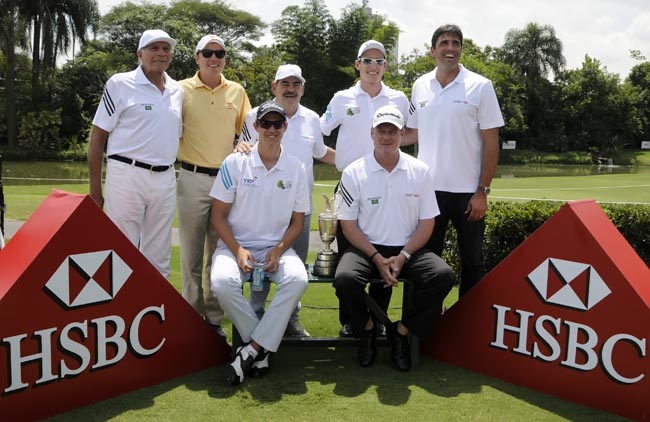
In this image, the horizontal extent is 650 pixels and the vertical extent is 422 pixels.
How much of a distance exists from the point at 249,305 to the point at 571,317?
1.95 m

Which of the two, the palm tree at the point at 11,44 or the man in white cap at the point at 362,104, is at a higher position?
the palm tree at the point at 11,44

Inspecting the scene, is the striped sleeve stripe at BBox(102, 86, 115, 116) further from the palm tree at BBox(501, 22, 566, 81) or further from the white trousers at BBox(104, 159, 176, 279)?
the palm tree at BBox(501, 22, 566, 81)

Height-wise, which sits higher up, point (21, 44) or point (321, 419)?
point (21, 44)

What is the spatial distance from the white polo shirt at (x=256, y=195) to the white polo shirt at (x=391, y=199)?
0.40 meters

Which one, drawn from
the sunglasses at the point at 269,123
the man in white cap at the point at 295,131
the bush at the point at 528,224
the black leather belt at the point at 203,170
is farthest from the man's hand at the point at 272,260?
the bush at the point at 528,224

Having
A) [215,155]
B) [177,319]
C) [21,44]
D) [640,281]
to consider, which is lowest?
[177,319]

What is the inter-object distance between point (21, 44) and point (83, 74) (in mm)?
4148

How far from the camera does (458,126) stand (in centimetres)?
440

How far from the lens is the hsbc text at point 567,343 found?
3451mm

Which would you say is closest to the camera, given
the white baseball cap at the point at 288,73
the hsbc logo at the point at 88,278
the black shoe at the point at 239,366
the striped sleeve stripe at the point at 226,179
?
the hsbc logo at the point at 88,278

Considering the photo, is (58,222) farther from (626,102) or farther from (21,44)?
(626,102)

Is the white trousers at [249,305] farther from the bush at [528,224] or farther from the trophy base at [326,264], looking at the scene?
the bush at [528,224]

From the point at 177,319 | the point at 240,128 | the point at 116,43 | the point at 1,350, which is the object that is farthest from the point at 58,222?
the point at 116,43

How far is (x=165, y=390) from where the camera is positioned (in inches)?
146
